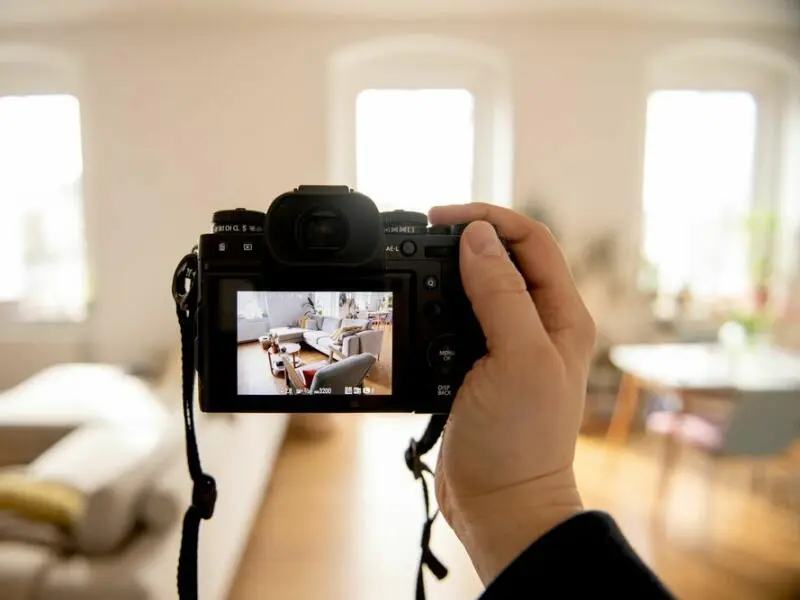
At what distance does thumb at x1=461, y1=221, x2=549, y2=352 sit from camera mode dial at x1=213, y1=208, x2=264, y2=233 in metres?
0.20

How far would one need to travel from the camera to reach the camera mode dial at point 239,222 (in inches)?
21.3

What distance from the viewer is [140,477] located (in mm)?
992

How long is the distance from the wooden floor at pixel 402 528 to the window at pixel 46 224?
52.1 inches

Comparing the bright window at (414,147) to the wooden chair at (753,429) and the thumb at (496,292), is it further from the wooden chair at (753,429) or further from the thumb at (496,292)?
the thumb at (496,292)

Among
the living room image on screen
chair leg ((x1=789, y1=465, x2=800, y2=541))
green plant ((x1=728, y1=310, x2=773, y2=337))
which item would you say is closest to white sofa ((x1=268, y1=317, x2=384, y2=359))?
the living room image on screen

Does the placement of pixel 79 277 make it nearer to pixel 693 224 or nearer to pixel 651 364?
pixel 651 364

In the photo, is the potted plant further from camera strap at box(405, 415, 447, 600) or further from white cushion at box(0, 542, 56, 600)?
white cushion at box(0, 542, 56, 600)

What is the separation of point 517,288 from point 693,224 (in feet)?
8.41

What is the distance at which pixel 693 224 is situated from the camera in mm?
2660

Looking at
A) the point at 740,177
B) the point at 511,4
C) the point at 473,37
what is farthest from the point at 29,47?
the point at 740,177

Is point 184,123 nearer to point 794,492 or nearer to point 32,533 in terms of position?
point 32,533

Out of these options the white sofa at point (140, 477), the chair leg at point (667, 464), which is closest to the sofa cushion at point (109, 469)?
the white sofa at point (140, 477)

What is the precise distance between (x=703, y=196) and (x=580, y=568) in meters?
2.75

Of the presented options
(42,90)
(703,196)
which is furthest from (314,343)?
(703,196)
